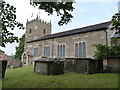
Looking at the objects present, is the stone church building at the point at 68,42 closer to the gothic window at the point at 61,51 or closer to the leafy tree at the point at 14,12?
the gothic window at the point at 61,51

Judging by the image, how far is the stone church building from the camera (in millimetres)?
19216

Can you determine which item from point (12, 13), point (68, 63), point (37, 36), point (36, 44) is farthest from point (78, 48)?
point (37, 36)

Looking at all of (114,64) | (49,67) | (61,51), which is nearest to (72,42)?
(61,51)

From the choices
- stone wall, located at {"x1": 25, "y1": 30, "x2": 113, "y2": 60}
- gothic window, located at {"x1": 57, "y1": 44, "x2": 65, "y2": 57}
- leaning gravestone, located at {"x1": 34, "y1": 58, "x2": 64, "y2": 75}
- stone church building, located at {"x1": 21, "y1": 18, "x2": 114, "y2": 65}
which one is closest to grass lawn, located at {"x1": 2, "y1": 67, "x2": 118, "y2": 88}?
leaning gravestone, located at {"x1": 34, "y1": 58, "x2": 64, "y2": 75}

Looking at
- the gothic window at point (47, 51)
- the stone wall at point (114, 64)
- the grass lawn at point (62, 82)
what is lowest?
the grass lawn at point (62, 82)

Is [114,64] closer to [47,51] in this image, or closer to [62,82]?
[62,82]

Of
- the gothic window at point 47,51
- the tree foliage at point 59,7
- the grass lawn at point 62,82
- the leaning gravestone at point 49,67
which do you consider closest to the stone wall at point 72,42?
the gothic window at point 47,51

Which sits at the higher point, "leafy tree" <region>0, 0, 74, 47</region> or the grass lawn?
"leafy tree" <region>0, 0, 74, 47</region>

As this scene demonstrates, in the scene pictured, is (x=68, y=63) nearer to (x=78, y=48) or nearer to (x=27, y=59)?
(x=78, y=48)

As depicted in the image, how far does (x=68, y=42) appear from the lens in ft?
76.1

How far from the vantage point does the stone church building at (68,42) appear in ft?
63.0

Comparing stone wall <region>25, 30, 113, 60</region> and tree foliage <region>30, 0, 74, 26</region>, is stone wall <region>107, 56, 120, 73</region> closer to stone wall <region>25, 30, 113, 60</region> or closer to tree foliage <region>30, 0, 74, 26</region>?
stone wall <region>25, 30, 113, 60</region>

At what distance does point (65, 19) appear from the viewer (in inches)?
267

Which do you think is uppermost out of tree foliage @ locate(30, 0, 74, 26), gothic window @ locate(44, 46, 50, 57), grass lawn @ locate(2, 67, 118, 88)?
tree foliage @ locate(30, 0, 74, 26)
